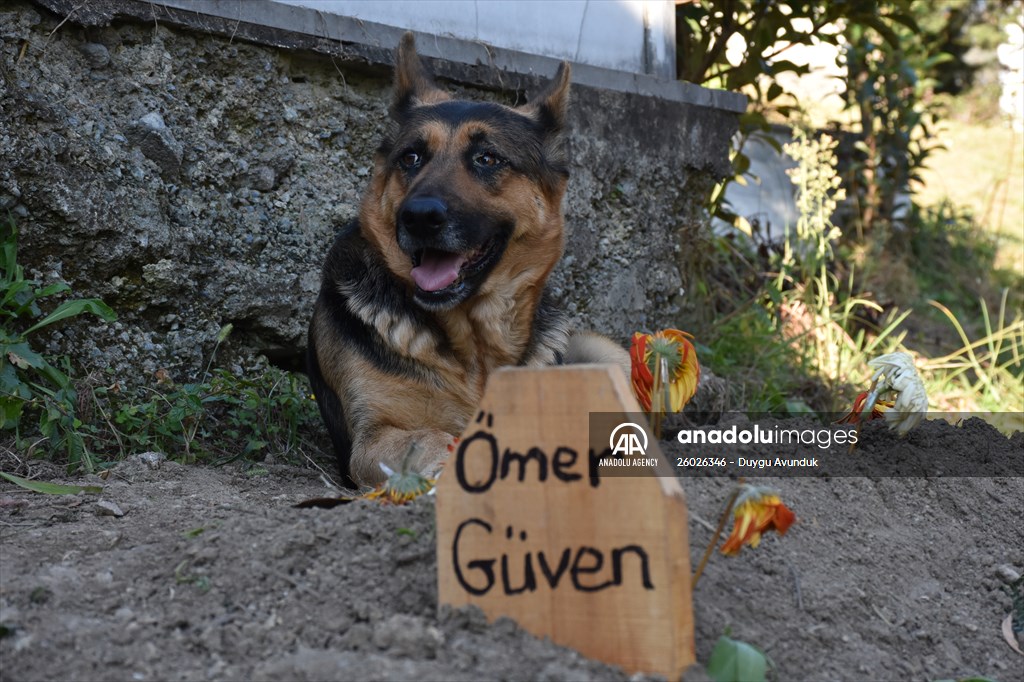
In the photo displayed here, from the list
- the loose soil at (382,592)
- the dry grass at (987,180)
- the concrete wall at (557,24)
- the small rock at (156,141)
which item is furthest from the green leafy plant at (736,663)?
the dry grass at (987,180)

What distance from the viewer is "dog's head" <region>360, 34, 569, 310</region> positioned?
3.68 m

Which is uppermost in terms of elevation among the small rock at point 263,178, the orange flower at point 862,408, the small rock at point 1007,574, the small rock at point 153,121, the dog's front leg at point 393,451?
the small rock at point 153,121

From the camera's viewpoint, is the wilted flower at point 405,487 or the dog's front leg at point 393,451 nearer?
the wilted flower at point 405,487

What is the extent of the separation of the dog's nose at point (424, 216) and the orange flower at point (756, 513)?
1.88 meters

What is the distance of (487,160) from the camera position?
394 centimetres

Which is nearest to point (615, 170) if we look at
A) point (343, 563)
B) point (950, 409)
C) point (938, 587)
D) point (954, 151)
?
point (950, 409)

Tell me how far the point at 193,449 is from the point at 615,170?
2.85 metres

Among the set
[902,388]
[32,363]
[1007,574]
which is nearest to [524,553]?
[1007,574]

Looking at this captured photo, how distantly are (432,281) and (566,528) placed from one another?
196 cm

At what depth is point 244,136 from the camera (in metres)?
4.36

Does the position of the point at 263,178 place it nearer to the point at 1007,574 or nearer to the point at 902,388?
the point at 902,388

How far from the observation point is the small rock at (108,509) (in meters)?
2.81

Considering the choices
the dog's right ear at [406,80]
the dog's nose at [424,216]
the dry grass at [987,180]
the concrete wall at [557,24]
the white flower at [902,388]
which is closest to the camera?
Result: the white flower at [902,388]

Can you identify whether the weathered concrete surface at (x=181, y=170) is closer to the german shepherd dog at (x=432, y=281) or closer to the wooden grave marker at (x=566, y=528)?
the german shepherd dog at (x=432, y=281)
